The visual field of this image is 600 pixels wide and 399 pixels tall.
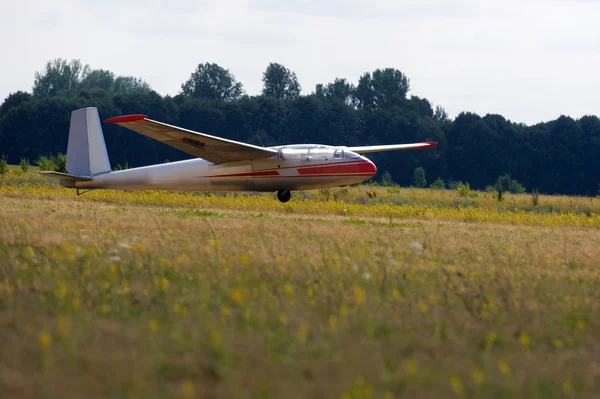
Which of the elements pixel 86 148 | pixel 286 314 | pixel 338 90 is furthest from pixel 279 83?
pixel 286 314

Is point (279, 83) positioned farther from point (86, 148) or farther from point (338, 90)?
point (86, 148)

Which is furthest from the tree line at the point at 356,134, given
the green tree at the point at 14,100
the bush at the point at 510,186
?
the bush at the point at 510,186

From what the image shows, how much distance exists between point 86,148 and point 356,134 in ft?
220

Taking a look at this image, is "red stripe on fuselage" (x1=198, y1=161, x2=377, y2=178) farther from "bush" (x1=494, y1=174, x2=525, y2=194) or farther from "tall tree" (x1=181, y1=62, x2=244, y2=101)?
"tall tree" (x1=181, y1=62, x2=244, y2=101)

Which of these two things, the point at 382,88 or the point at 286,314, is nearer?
the point at 286,314

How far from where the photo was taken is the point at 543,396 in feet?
20.0

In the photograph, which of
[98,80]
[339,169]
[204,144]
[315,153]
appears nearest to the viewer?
[204,144]

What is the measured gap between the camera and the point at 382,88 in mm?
110688

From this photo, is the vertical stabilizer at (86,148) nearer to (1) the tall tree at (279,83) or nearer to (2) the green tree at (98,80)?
(1) the tall tree at (279,83)

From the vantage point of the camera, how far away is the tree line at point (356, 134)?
278 feet

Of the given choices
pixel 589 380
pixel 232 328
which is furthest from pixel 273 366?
pixel 589 380

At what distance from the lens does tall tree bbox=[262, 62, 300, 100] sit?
115 meters

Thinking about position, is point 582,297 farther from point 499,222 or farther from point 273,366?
point 499,222

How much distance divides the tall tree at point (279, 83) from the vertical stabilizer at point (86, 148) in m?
89.5
